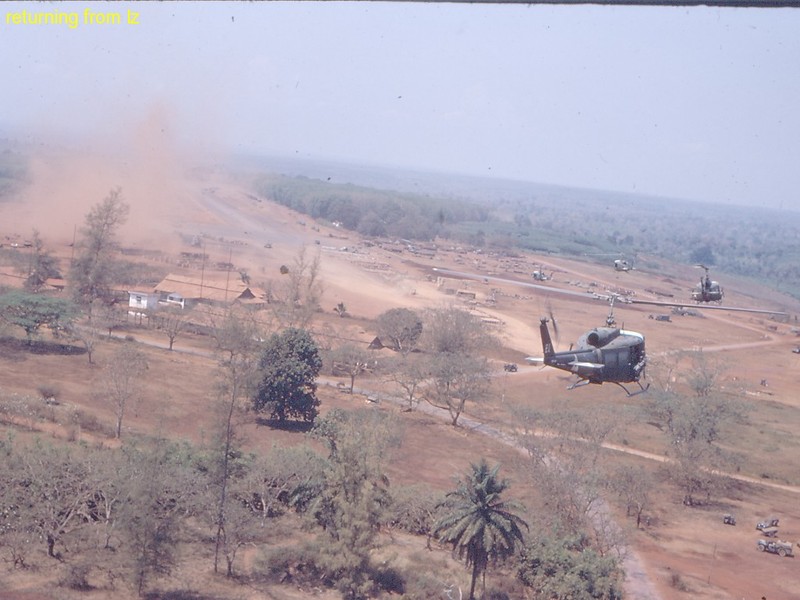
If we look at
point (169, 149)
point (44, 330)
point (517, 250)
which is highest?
point (169, 149)

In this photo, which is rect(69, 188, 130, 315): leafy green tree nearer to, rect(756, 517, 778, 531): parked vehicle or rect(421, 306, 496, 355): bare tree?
rect(421, 306, 496, 355): bare tree

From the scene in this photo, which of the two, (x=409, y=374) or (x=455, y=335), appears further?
(x=455, y=335)

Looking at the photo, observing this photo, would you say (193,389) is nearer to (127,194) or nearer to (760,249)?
(127,194)

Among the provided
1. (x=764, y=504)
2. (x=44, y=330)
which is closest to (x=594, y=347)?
(x=764, y=504)

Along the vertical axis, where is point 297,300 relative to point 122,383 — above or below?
above

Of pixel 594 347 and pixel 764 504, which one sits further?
pixel 764 504

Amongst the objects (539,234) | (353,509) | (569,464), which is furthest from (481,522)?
(539,234)

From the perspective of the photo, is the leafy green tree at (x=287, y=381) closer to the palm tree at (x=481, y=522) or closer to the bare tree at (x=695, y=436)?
the palm tree at (x=481, y=522)

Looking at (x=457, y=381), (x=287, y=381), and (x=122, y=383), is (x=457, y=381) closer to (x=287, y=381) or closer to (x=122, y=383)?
(x=287, y=381)
